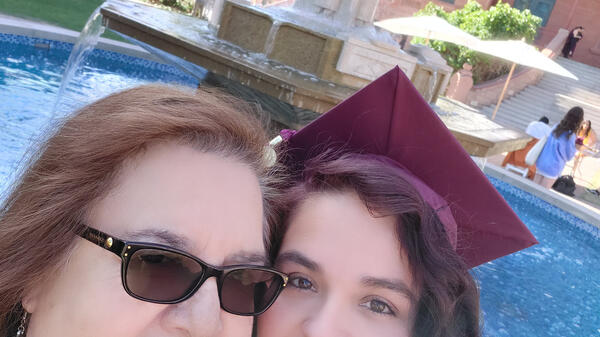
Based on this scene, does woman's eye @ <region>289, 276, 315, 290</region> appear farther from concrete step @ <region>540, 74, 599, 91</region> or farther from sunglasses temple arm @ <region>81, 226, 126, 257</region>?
concrete step @ <region>540, 74, 599, 91</region>

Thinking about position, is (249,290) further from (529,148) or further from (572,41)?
(572,41)

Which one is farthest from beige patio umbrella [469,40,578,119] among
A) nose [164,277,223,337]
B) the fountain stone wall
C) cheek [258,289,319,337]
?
nose [164,277,223,337]

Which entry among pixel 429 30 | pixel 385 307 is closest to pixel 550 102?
pixel 429 30

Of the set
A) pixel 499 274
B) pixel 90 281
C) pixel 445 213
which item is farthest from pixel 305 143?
pixel 499 274

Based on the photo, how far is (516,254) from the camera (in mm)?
7906

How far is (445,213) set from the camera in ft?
6.13

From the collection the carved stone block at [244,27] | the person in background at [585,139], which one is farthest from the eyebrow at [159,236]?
the person in background at [585,139]

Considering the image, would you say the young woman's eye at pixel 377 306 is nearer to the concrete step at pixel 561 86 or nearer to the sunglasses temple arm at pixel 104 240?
the sunglasses temple arm at pixel 104 240

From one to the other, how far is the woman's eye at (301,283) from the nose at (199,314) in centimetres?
43

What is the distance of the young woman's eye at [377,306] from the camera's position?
1.65 metres

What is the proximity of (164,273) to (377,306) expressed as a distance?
74 cm

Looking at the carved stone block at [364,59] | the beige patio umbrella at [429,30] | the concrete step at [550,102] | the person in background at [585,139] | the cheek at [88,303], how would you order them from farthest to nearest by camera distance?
the concrete step at [550,102]
the person in background at [585,139]
the beige patio umbrella at [429,30]
the carved stone block at [364,59]
the cheek at [88,303]

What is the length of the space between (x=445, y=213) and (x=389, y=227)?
0.81 feet

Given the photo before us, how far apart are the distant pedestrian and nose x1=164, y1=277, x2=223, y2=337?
87.0 feet
